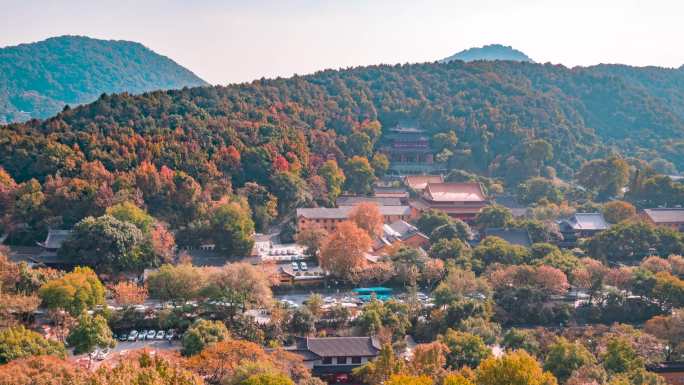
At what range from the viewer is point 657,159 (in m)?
54.7

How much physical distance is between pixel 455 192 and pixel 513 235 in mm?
7958

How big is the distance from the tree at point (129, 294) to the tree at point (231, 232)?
6197 mm

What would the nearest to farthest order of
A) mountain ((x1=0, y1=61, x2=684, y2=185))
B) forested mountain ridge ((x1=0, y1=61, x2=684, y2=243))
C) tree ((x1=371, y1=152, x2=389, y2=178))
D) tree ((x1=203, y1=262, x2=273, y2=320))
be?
1. tree ((x1=203, y1=262, x2=273, y2=320))
2. forested mountain ridge ((x1=0, y1=61, x2=684, y2=243))
3. mountain ((x1=0, y1=61, x2=684, y2=185))
4. tree ((x1=371, y1=152, x2=389, y2=178))

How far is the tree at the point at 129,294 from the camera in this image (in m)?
23.5

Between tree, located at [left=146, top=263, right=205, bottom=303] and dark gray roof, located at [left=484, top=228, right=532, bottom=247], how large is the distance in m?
15.9

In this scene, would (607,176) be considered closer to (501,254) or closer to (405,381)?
(501,254)

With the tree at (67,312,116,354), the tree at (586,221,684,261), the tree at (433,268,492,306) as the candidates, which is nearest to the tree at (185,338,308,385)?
the tree at (67,312,116,354)

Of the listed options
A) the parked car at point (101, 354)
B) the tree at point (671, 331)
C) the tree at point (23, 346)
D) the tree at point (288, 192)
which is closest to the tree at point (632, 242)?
the tree at point (671, 331)

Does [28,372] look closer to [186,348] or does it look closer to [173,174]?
[186,348]

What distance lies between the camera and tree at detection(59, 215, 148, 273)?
2641cm

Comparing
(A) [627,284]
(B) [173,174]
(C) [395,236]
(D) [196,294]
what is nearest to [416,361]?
(D) [196,294]

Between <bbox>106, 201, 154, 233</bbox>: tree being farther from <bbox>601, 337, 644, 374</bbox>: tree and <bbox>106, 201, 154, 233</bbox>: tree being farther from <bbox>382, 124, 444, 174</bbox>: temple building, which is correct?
<bbox>382, 124, 444, 174</bbox>: temple building

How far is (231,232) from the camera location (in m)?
29.9

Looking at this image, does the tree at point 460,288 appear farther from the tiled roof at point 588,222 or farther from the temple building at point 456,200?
the temple building at point 456,200
